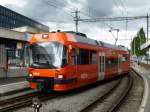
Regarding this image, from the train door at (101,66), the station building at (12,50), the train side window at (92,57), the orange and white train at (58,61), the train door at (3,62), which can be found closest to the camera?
the orange and white train at (58,61)

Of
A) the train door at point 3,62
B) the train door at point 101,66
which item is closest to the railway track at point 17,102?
the train door at point 101,66

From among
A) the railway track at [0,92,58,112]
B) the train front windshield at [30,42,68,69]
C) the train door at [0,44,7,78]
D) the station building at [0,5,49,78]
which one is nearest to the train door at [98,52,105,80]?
the station building at [0,5,49,78]

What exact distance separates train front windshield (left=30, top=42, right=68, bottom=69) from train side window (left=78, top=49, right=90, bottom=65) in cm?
180

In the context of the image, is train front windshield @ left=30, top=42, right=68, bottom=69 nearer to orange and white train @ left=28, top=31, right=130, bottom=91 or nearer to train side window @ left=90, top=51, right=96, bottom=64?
orange and white train @ left=28, top=31, right=130, bottom=91

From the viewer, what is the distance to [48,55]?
1669cm

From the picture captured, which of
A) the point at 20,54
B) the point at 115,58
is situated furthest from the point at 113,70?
the point at 20,54

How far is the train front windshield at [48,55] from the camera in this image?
16500 mm

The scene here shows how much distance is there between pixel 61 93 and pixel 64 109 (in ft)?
16.1

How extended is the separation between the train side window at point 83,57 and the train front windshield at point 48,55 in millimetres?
1804

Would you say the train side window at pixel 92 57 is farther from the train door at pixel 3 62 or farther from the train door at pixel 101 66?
the train door at pixel 3 62

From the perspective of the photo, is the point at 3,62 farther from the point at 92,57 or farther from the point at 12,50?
the point at 92,57

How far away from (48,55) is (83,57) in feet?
9.00

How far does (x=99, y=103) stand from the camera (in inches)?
605

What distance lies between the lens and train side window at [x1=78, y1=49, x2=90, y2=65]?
60.1ft
